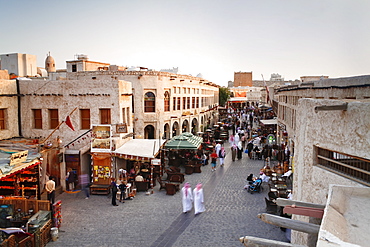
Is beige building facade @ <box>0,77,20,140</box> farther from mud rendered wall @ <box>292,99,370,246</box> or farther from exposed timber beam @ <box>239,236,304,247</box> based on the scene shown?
exposed timber beam @ <box>239,236,304,247</box>

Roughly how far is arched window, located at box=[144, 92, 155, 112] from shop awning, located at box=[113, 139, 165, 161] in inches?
290

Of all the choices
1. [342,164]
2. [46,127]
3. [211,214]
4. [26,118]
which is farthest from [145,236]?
[26,118]

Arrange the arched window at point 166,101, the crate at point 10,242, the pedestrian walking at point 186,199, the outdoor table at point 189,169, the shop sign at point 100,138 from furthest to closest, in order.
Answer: the arched window at point 166,101, the outdoor table at point 189,169, the shop sign at point 100,138, the pedestrian walking at point 186,199, the crate at point 10,242

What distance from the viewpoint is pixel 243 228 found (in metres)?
11.0

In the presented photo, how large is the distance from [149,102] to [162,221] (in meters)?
14.6

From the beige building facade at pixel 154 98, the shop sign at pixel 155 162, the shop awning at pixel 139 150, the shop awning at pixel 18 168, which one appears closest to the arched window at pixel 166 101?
the beige building facade at pixel 154 98

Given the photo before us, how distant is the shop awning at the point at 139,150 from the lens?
15414mm

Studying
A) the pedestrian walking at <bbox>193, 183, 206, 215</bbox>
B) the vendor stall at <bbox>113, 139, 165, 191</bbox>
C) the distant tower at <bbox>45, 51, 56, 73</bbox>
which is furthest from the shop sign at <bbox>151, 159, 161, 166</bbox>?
the distant tower at <bbox>45, 51, 56, 73</bbox>

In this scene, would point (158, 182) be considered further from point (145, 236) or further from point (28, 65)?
point (28, 65)

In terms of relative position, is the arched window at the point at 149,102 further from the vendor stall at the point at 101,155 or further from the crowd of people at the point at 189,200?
the crowd of people at the point at 189,200

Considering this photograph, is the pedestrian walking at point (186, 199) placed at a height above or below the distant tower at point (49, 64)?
below

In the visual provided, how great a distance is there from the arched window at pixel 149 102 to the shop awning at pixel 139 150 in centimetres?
736

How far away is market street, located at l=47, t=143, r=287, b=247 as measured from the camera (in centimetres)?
1021

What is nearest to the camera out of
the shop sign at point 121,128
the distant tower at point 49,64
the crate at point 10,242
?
the crate at point 10,242
